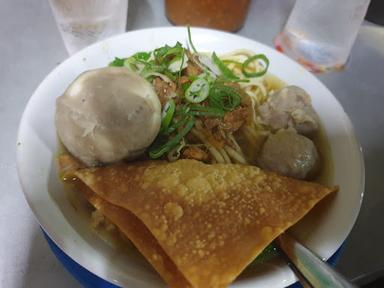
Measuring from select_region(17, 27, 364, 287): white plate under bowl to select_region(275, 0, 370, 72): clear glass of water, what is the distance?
1.27 ft

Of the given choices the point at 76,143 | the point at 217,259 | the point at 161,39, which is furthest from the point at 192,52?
the point at 217,259

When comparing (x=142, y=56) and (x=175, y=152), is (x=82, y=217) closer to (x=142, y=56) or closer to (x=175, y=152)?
(x=175, y=152)

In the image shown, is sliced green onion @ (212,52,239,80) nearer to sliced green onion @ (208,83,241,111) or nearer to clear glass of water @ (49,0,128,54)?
sliced green onion @ (208,83,241,111)

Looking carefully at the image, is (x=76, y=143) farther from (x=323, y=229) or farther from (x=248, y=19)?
(x=248, y=19)

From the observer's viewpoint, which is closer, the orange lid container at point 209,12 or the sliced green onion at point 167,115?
the sliced green onion at point 167,115

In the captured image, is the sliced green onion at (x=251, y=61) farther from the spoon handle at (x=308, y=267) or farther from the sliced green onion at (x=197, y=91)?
the spoon handle at (x=308, y=267)

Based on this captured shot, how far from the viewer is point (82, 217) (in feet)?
3.18

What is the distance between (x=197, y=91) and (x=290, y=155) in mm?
339

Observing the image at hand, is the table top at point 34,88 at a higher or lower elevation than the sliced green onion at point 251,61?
lower

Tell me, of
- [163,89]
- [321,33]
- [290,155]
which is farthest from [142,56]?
[321,33]

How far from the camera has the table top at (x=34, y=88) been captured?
1103 mm

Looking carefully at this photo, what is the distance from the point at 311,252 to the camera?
0.83 m

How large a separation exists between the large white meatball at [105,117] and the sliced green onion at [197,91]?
0.16m

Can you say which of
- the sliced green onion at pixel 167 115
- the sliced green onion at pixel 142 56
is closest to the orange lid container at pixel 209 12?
the sliced green onion at pixel 142 56
